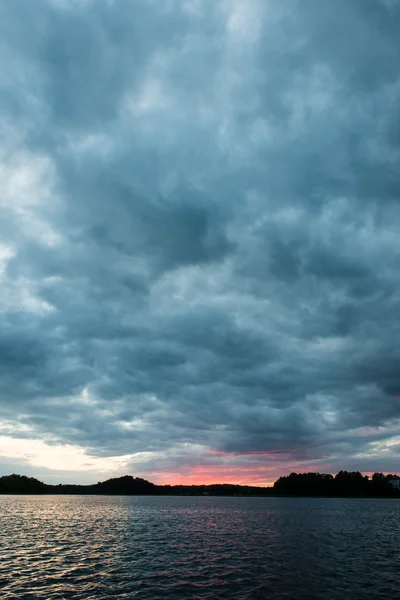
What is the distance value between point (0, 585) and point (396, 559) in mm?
47694

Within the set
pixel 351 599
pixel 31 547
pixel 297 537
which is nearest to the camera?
pixel 351 599

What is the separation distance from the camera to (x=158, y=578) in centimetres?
4209

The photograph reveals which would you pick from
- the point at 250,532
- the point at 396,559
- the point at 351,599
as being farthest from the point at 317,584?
the point at 250,532

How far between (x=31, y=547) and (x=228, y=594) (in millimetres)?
39607

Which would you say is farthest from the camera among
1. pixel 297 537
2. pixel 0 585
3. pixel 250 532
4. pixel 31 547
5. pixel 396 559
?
pixel 250 532

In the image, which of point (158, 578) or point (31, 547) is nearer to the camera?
point (158, 578)

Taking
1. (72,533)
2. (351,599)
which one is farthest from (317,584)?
(72,533)

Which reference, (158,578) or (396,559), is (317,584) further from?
(396,559)

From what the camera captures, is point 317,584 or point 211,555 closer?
point 317,584

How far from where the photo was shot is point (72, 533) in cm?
8300

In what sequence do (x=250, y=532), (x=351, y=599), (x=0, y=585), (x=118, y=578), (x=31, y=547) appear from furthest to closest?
(x=250, y=532) → (x=31, y=547) → (x=118, y=578) → (x=0, y=585) → (x=351, y=599)

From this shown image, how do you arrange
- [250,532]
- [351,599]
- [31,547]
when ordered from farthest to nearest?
[250,532] → [31,547] → [351,599]

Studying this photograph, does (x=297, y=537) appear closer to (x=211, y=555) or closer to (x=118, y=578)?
(x=211, y=555)

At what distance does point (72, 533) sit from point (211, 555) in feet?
128
